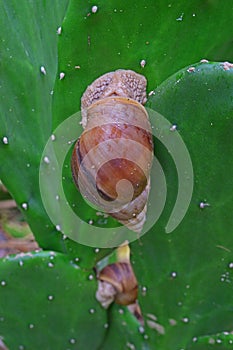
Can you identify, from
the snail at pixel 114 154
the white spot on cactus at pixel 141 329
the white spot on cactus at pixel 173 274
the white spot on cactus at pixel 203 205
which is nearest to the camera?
the snail at pixel 114 154

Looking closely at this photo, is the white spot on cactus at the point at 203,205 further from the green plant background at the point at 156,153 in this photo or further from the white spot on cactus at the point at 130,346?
the white spot on cactus at the point at 130,346

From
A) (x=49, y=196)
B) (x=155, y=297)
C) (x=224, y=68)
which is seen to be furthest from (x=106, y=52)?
(x=155, y=297)

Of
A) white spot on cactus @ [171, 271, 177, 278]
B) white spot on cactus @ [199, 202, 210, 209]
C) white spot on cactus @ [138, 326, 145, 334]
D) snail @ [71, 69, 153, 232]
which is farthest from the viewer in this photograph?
white spot on cactus @ [138, 326, 145, 334]

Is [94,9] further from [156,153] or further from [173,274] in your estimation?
[173,274]

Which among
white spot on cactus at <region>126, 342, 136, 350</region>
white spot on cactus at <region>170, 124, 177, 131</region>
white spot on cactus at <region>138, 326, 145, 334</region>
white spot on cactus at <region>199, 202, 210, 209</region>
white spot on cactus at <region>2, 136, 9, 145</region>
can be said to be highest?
white spot on cactus at <region>170, 124, 177, 131</region>

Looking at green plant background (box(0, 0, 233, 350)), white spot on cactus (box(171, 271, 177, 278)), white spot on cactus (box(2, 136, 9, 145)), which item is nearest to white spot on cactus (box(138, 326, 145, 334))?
green plant background (box(0, 0, 233, 350))

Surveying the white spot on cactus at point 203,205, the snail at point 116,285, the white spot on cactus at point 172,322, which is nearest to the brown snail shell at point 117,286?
the snail at point 116,285

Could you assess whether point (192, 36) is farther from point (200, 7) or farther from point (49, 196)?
point (49, 196)

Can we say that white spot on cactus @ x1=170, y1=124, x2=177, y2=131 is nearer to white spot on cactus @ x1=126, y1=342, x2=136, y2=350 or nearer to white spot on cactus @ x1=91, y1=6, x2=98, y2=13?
white spot on cactus @ x1=91, y1=6, x2=98, y2=13
